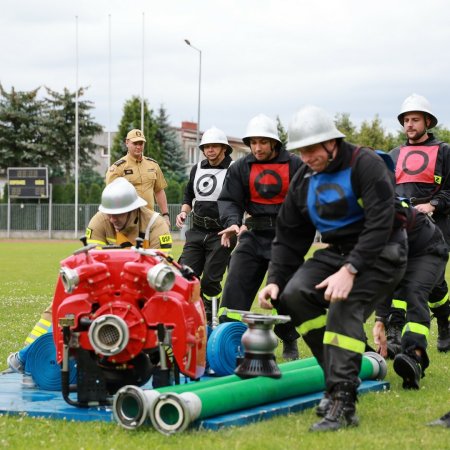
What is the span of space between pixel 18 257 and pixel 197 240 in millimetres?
22836

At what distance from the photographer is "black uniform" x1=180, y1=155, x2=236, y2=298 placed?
1202 centimetres

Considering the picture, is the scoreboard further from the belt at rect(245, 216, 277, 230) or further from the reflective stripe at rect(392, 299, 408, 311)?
the reflective stripe at rect(392, 299, 408, 311)

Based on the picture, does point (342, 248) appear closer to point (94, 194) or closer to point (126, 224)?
point (126, 224)

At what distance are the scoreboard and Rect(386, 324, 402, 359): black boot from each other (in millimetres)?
52869

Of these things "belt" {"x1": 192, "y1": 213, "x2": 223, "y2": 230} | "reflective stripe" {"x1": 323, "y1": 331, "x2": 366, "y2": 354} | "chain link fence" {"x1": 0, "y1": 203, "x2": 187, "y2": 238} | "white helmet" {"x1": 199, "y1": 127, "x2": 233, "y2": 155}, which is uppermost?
"white helmet" {"x1": 199, "y1": 127, "x2": 233, "y2": 155}

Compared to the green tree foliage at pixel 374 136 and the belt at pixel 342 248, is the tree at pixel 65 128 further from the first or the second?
the belt at pixel 342 248

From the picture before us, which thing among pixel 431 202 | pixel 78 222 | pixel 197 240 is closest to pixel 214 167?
pixel 197 240

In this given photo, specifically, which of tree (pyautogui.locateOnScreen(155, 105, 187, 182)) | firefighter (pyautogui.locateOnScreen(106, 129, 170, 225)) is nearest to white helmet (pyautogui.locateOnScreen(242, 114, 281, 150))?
firefighter (pyautogui.locateOnScreen(106, 129, 170, 225))

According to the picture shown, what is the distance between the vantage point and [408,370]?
26.3 feet

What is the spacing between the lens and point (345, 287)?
20.6 feet

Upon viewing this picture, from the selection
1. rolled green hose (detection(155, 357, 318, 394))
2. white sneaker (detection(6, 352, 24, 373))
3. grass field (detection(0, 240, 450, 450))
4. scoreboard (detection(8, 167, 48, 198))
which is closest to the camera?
grass field (detection(0, 240, 450, 450))

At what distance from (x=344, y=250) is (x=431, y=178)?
4.10 metres

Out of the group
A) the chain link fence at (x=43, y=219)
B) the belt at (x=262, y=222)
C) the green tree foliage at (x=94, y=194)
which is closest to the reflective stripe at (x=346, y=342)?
the belt at (x=262, y=222)

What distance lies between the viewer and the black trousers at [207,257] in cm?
1200
